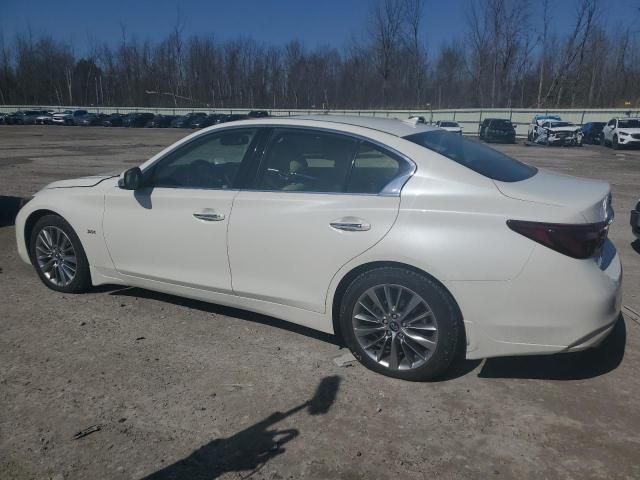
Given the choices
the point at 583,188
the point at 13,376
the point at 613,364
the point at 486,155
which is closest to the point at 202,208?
the point at 13,376

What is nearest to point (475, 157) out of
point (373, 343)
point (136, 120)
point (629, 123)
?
point (373, 343)

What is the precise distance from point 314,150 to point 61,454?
2.34 metres

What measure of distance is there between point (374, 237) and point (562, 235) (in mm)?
1041

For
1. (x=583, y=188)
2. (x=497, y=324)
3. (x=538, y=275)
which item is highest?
(x=583, y=188)

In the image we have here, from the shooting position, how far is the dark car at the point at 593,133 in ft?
115

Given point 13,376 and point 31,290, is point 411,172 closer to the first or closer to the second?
point 13,376

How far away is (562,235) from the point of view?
115 inches

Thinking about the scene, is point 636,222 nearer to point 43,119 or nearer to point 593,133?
point 593,133

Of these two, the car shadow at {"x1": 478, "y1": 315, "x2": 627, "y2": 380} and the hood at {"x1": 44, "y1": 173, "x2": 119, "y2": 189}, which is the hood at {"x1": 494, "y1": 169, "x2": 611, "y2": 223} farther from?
the hood at {"x1": 44, "y1": 173, "x2": 119, "y2": 189}

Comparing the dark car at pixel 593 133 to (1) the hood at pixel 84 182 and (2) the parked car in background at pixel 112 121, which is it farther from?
(2) the parked car in background at pixel 112 121

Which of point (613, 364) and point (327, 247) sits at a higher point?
point (327, 247)

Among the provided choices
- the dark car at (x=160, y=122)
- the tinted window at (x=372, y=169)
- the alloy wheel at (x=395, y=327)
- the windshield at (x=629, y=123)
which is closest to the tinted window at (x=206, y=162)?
the tinted window at (x=372, y=169)

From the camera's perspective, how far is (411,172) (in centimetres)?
333

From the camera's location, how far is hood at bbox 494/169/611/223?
302cm
